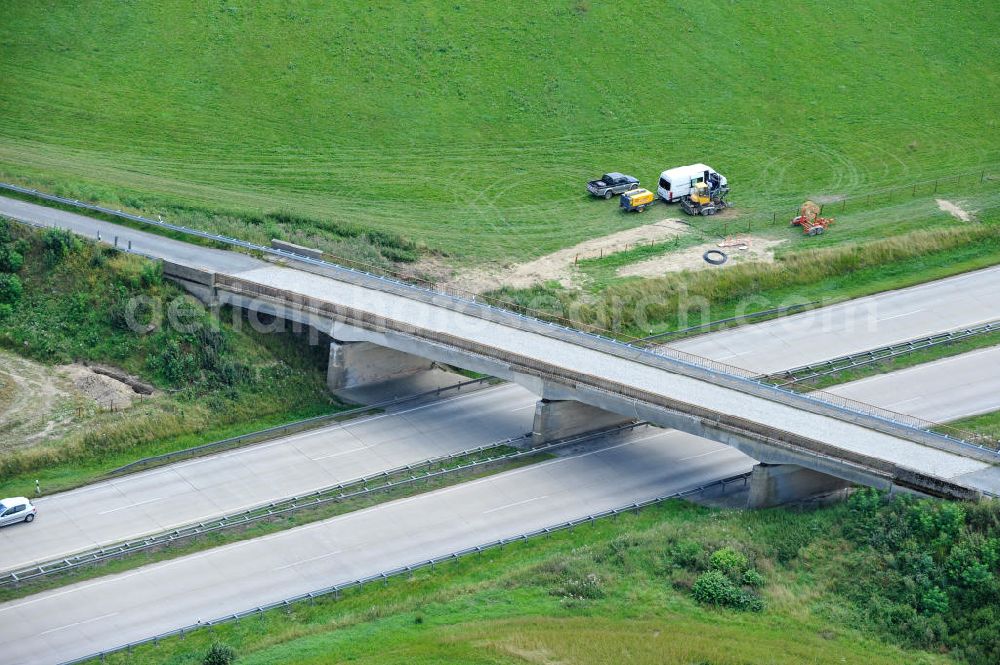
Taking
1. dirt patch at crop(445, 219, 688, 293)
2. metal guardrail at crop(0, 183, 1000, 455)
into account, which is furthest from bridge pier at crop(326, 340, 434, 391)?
dirt patch at crop(445, 219, 688, 293)

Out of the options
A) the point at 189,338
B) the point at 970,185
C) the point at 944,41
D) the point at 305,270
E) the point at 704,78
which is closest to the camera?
the point at 189,338

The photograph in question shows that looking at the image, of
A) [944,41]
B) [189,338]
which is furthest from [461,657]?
[944,41]

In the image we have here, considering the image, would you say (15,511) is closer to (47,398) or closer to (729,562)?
(47,398)

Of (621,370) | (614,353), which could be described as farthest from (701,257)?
(621,370)

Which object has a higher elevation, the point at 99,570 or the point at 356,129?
the point at 356,129

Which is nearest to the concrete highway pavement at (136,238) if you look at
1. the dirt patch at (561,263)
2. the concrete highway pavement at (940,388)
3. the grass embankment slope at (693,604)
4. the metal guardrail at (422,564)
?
the dirt patch at (561,263)

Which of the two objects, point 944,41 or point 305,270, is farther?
point 944,41

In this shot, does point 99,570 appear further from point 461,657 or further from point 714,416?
point 714,416
